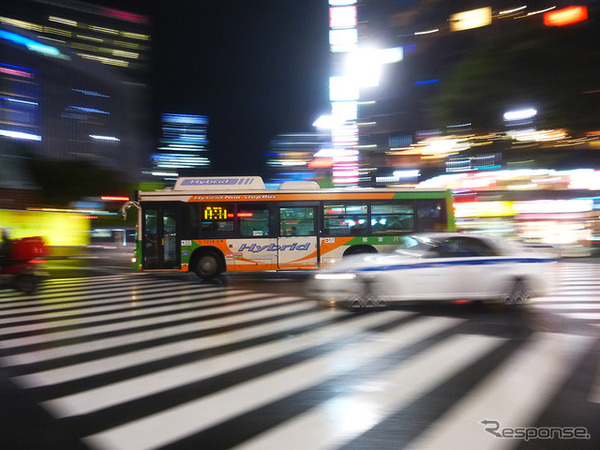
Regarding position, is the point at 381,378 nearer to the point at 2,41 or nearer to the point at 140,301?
the point at 140,301

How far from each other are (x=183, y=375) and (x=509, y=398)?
3.46 m

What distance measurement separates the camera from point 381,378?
446 centimetres

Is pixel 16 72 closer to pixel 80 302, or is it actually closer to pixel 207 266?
pixel 207 266

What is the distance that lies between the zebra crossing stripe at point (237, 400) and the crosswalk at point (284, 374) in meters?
0.02

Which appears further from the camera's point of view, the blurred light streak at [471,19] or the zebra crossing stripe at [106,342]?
the zebra crossing stripe at [106,342]

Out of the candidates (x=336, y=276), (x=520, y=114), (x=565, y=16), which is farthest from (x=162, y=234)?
(x=565, y=16)

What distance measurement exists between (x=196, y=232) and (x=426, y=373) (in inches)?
399

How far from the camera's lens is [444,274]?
7.85 m

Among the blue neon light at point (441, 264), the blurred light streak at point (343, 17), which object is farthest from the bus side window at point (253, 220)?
the blurred light streak at point (343, 17)

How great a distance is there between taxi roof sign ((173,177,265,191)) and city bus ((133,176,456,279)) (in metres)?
0.27

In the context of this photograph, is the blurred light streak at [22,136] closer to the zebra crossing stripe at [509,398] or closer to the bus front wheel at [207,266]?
the bus front wheel at [207,266]

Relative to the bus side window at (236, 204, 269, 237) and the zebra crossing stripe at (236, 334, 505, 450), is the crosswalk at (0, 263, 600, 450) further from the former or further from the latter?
the bus side window at (236, 204, 269, 237)

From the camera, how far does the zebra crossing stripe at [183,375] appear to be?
12.7 feet

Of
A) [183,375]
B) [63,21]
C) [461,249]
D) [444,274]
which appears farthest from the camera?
[63,21]
